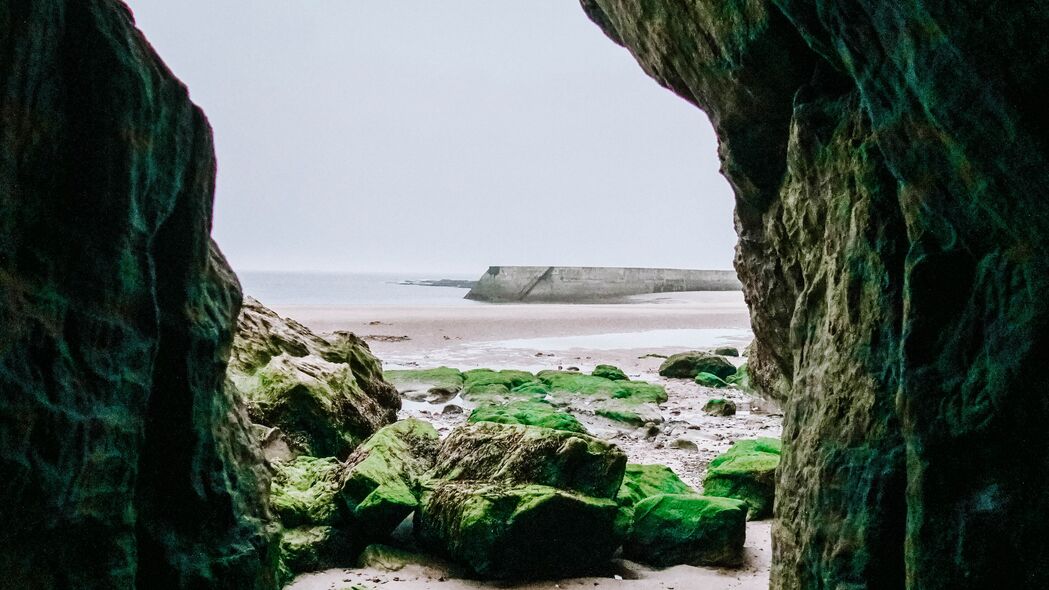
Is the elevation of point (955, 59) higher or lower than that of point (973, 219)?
higher

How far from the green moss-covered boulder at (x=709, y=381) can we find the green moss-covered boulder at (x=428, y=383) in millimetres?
4268

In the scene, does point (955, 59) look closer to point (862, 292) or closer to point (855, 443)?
point (862, 292)

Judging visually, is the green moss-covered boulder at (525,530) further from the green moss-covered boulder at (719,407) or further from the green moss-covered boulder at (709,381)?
the green moss-covered boulder at (709,381)

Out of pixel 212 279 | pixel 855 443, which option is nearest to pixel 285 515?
pixel 212 279

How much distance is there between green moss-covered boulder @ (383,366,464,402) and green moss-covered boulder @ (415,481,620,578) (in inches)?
228

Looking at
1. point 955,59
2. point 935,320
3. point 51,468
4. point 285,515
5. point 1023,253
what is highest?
point 955,59

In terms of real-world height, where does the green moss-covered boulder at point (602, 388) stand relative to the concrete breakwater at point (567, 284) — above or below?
below

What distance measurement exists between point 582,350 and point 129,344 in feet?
46.0

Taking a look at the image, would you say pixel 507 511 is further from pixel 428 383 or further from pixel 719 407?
pixel 428 383

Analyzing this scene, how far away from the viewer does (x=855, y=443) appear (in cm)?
270

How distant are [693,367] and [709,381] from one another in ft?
3.14

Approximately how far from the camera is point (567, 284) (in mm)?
35781

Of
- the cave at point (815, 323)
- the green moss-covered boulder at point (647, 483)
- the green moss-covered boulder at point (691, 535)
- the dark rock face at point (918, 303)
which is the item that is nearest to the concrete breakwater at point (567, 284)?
the green moss-covered boulder at point (647, 483)

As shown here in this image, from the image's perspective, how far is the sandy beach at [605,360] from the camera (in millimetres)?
3885
